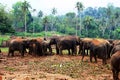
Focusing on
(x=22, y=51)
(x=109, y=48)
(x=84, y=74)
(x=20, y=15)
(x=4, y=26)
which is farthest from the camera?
(x=20, y=15)

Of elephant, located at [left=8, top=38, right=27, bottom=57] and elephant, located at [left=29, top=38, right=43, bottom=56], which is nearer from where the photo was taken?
elephant, located at [left=29, top=38, right=43, bottom=56]

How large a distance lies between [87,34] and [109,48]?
57045 millimetres

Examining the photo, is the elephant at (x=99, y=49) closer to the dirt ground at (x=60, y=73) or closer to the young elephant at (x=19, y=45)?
the dirt ground at (x=60, y=73)

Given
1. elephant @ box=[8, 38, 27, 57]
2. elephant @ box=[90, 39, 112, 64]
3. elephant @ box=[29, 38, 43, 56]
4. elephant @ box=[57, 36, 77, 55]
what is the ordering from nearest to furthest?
elephant @ box=[90, 39, 112, 64], elephant @ box=[29, 38, 43, 56], elephant @ box=[8, 38, 27, 57], elephant @ box=[57, 36, 77, 55]

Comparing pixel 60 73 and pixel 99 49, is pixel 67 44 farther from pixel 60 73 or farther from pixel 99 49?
pixel 60 73

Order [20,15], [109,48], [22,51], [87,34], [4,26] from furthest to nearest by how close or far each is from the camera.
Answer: [20,15] < [87,34] < [4,26] < [22,51] < [109,48]

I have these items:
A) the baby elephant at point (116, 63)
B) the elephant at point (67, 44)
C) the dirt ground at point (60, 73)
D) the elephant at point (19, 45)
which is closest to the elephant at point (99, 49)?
the dirt ground at point (60, 73)

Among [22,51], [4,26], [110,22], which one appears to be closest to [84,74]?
[22,51]

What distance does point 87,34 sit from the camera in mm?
79812

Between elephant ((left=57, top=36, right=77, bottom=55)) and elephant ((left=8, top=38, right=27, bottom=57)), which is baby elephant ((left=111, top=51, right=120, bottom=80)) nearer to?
elephant ((left=57, top=36, right=77, bottom=55))

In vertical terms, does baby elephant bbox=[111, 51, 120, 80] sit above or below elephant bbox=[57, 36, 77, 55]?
above

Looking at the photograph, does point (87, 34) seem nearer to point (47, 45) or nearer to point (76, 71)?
point (47, 45)

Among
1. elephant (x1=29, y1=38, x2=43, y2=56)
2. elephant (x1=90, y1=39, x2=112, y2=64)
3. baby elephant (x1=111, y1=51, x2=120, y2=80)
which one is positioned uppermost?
baby elephant (x1=111, y1=51, x2=120, y2=80)

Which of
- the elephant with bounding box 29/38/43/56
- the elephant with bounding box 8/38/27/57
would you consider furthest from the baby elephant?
the elephant with bounding box 8/38/27/57
